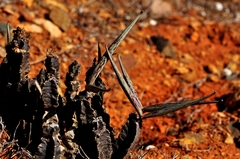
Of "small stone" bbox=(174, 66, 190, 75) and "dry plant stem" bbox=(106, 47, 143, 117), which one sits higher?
"small stone" bbox=(174, 66, 190, 75)

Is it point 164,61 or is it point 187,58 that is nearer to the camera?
point 164,61

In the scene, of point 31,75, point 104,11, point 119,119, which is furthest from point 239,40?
point 31,75

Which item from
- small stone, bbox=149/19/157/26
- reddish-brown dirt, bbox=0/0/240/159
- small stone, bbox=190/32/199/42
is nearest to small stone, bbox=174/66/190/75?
reddish-brown dirt, bbox=0/0/240/159

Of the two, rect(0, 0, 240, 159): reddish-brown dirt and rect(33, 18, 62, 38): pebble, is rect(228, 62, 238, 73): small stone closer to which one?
rect(0, 0, 240, 159): reddish-brown dirt

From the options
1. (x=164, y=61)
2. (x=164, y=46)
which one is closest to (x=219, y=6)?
(x=164, y=46)

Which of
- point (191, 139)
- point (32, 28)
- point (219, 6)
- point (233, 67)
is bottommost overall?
point (191, 139)

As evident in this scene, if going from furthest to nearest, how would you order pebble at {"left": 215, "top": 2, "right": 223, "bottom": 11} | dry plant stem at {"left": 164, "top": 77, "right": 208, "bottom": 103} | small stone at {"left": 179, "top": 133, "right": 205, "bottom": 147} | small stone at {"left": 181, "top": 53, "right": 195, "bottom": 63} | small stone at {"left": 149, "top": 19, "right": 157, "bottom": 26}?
pebble at {"left": 215, "top": 2, "right": 223, "bottom": 11}
small stone at {"left": 149, "top": 19, "right": 157, "bottom": 26}
small stone at {"left": 181, "top": 53, "right": 195, "bottom": 63}
dry plant stem at {"left": 164, "top": 77, "right": 208, "bottom": 103}
small stone at {"left": 179, "top": 133, "right": 205, "bottom": 147}

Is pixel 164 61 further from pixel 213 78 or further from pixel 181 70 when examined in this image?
pixel 213 78
